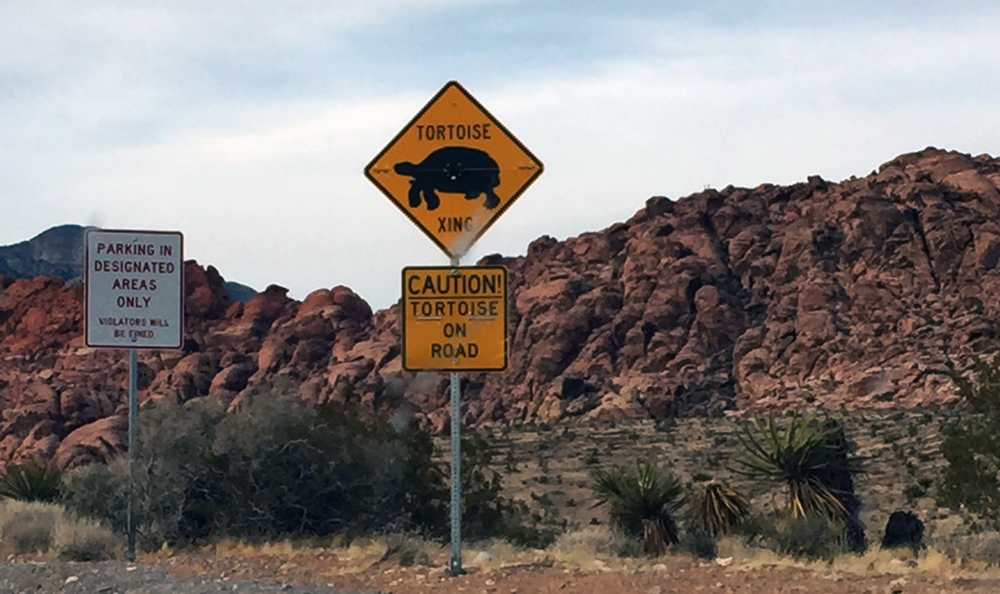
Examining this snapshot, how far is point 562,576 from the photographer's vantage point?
35.4 ft

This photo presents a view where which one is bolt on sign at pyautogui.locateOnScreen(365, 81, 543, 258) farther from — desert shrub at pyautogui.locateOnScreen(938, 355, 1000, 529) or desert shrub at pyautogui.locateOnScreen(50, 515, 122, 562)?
desert shrub at pyautogui.locateOnScreen(938, 355, 1000, 529)

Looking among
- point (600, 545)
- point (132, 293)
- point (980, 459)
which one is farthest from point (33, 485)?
point (980, 459)

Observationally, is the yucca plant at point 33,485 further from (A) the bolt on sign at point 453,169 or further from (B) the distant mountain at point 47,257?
(B) the distant mountain at point 47,257

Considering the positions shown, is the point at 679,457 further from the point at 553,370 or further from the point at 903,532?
the point at 553,370

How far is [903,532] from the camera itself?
2052 centimetres

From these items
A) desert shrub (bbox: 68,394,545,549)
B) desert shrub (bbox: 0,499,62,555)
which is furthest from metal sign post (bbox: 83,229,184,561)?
desert shrub (bbox: 68,394,545,549)

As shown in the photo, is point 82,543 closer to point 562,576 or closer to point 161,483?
point 161,483

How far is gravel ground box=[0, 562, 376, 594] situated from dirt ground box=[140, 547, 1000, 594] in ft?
1.53

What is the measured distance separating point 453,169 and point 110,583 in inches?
180

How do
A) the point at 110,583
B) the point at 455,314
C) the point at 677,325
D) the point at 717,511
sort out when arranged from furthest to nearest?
1. the point at 677,325
2. the point at 717,511
3. the point at 455,314
4. the point at 110,583

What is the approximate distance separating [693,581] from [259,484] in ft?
21.5

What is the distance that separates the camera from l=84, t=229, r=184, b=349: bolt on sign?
12672 millimetres

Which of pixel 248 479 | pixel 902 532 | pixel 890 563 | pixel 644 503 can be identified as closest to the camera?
pixel 890 563

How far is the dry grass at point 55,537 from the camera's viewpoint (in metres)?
13.0
